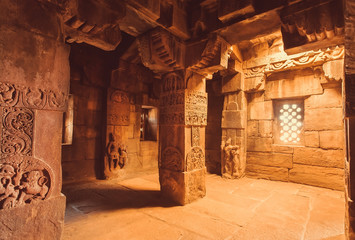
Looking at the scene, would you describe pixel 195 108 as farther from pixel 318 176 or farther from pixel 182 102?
pixel 318 176

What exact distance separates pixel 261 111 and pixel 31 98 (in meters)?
5.31

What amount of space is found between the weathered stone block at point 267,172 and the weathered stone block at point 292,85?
197 centimetres

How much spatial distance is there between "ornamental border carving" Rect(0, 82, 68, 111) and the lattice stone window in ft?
17.5

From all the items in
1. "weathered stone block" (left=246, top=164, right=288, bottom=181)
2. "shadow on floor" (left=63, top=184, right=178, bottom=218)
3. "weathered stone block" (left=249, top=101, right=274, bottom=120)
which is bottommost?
"shadow on floor" (left=63, top=184, right=178, bottom=218)

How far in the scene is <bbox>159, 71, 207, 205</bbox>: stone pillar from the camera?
11.0ft

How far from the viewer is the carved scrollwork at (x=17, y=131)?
1.42m

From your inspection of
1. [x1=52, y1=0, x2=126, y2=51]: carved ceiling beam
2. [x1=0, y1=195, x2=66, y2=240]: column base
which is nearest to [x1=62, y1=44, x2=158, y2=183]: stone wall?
[x1=52, y1=0, x2=126, y2=51]: carved ceiling beam

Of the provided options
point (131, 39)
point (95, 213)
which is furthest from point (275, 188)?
point (131, 39)

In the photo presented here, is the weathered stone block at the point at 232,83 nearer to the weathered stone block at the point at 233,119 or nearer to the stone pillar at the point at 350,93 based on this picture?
the weathered stone block at the point at 233,119

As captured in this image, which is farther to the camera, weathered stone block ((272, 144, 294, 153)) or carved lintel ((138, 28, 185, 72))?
weathered stone block ((272, 144, 294, 153))

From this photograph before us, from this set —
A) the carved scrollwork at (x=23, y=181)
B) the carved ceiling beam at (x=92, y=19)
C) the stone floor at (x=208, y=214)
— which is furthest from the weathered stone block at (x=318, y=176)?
the carved scrollwork at (x=23, y=181)

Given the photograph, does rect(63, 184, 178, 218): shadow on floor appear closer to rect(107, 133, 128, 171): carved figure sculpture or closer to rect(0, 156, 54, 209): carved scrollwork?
rect(107, 133, 128, 171): carved figure sculpture

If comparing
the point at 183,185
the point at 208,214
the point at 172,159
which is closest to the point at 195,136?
the point at 172,159

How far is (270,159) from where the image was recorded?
5.23m
